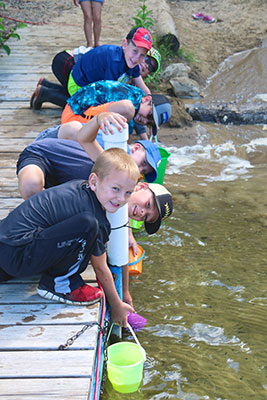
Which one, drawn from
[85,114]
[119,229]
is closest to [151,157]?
[85,114]

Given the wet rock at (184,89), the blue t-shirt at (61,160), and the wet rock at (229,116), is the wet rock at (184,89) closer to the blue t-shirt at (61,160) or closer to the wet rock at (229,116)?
the wet rock at (229,116)

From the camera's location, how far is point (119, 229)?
3.08 m

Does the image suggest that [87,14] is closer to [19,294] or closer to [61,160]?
[61,160]

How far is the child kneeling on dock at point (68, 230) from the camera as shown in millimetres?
2660

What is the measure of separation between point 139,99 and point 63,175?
1144 millimetres

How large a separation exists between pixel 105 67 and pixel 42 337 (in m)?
3.05

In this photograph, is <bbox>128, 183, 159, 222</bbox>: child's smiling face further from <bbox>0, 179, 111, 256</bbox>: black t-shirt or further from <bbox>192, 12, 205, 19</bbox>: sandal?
<bbox>192, 12, 205, 19</bbox>: sandal

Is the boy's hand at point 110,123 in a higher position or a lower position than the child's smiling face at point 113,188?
higher

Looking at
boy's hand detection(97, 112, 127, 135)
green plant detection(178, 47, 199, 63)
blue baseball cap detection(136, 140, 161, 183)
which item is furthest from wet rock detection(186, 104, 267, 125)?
boy's hand detection(97, 112, 127, 135)

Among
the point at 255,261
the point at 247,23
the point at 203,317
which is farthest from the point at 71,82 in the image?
the point at 247,23

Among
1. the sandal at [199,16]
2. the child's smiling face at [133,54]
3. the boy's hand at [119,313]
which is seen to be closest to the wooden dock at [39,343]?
the boy's hand at [119,313]

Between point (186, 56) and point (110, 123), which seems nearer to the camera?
point (110, 123)

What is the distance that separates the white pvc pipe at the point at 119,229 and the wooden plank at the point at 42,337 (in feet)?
2.02

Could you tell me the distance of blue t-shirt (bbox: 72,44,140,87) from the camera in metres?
4.86
